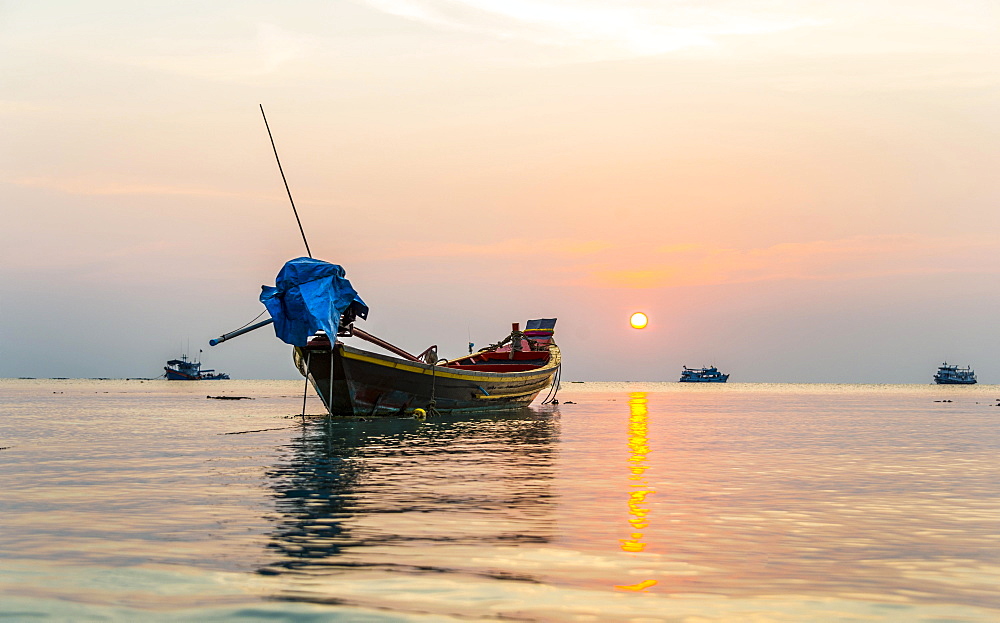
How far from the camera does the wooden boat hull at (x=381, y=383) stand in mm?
34188

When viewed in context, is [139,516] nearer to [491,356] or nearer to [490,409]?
[490,409]

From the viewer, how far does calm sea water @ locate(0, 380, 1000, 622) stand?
8.06 metres

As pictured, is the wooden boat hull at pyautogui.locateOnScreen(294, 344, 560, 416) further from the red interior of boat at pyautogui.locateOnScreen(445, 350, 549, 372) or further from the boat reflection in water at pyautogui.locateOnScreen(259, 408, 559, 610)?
the red interior of boat at pyautogui.locateOnScreen(445, 350, 549, 372)

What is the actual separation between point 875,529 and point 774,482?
576 cm

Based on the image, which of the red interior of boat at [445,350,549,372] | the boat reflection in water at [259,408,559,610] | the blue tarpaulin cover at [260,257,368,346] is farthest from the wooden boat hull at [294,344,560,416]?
the red interior of boat at [445,350,549,372]

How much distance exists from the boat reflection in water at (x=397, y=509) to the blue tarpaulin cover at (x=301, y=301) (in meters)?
5.33

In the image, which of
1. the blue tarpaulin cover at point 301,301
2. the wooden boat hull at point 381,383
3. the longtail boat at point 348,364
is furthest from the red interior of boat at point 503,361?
the blue tarpaulin cover at point 301,301

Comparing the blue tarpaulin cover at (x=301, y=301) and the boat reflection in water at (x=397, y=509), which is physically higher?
the blue tarpaulin cover at (x=301, y=301)

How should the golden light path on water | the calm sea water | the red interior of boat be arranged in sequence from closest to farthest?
the calm sea water
the golden light path on water
the red interior of boat

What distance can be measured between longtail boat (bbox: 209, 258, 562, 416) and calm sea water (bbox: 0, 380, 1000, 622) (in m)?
7.82

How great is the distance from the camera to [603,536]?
37.7 ft

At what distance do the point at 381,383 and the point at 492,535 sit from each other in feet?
82.6

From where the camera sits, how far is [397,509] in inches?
535

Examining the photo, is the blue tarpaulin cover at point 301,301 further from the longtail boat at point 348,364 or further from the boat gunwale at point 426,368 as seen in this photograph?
the boat gunwale at point 426,368
